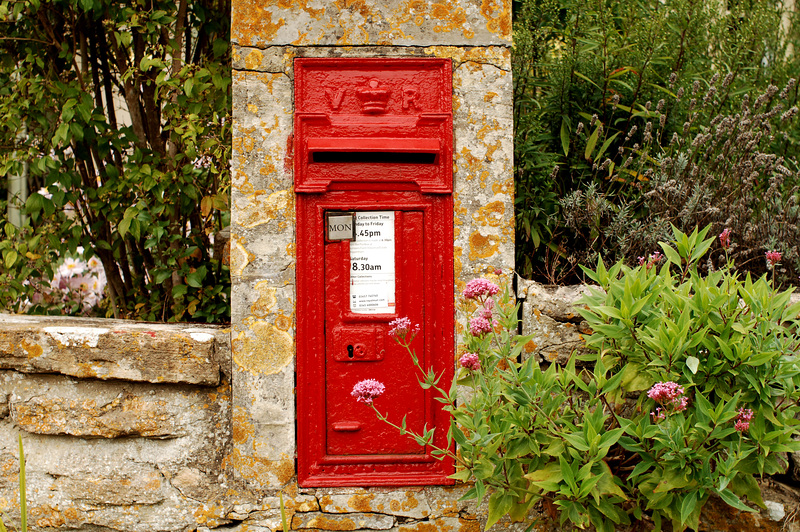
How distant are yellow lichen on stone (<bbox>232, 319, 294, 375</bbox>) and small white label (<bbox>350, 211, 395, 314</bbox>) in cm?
34

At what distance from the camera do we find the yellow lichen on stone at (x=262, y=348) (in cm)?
250

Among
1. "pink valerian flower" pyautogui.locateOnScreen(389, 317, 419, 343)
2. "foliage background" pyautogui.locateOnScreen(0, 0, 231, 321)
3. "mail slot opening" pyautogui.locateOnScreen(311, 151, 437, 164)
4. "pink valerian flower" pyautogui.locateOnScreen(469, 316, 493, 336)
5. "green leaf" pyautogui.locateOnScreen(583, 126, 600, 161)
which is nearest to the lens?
"pink valerian flower" pyautogui.locateOnScreen(469, 316, 493, 336)

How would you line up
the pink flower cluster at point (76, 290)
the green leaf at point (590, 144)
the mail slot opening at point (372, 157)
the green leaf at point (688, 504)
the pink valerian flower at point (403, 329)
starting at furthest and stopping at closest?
the pink flower cluster at point (76, 290), the green leaf at point (590, 144), the mail slot opening at point (372, 157), the pink valerian flower at point (403, 329), the green leaf at point (688, 504)

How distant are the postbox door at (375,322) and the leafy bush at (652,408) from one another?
50cm

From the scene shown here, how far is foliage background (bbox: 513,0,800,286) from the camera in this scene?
288 centimetres

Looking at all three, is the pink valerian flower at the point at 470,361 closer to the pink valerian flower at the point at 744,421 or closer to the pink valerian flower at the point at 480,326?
the pink valerian flower at the point at 480,326

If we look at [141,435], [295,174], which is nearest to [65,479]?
[141,435]

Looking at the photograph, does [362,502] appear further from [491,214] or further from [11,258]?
[11,258]


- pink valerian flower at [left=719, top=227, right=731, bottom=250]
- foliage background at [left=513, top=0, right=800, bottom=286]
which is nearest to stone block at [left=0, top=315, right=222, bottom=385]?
foliage background at [left=513, top=0, right=800, bottom=286]

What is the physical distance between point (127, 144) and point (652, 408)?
2961mm

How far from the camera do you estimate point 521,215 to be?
301 centimetres

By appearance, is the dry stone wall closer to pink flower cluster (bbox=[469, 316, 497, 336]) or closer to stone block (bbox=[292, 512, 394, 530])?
stone block (bbox=[292, 512, 394, 530])

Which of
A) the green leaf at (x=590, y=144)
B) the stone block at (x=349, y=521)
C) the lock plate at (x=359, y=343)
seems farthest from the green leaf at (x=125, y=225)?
the green leaf at (x=590, y=144)

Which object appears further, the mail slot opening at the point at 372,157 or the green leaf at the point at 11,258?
the green leaf at the point at 11,258
